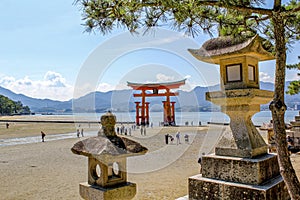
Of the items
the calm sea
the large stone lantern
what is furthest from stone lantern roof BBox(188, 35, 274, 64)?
the calm sea

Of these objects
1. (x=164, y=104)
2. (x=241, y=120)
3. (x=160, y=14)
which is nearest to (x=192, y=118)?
(x=164, y=104)

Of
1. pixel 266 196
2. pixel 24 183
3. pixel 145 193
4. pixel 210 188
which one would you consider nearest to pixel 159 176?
pixel 145 193

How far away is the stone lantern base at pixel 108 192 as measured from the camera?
9.30 feet

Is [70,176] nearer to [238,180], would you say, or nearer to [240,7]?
[238,180]

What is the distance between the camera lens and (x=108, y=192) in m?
2.83

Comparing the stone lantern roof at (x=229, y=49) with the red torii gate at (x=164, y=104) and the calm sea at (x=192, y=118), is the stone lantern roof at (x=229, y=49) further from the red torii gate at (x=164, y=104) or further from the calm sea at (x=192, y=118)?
the red torii gate at (x=164, y=104)

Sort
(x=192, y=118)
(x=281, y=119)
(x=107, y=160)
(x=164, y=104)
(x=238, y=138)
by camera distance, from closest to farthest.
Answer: (x=281, y=119)
(x=107, y=160)
(x=238, y=138)
(x=164, y=104)
(x=192, y=118)

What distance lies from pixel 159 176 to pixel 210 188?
224 inches

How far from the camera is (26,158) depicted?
50.0ft

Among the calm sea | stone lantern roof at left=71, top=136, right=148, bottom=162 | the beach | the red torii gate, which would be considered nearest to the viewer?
stone lantern roof at left=71, top=136, right=148, bottom=162

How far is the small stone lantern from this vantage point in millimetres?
2812

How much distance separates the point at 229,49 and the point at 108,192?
316 centimetres

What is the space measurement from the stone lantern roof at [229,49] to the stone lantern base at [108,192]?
277 centimetres

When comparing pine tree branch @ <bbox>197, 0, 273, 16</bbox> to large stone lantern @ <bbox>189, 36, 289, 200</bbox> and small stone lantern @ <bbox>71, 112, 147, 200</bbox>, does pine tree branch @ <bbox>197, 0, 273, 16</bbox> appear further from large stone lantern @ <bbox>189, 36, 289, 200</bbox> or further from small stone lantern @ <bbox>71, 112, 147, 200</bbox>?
small stone lantern @ <bbox>71, 112, 147, 200</bbox>
